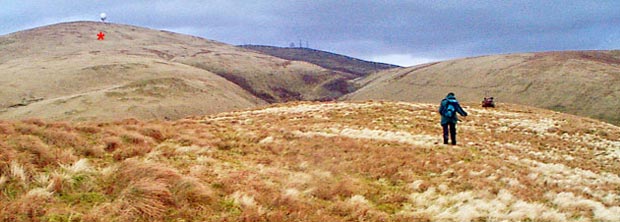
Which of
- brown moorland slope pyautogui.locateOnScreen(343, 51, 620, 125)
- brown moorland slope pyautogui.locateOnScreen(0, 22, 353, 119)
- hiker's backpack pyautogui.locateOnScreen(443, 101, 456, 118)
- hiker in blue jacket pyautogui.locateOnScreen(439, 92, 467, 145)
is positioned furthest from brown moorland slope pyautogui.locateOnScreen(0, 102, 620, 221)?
brown moorland slope pyautogui.locateOnScreen(343, 51, 620, 125)

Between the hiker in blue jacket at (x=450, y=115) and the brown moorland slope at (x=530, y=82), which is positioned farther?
the brown moorland slope at (x=530, y=82)

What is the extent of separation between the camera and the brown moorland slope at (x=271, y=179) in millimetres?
7707

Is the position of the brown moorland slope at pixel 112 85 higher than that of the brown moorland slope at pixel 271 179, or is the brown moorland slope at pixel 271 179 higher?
the brown moorland slope at pixel 112 85

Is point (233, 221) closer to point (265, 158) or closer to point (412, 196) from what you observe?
point (412, 196)

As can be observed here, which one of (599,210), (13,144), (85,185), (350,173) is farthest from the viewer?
(350,173)

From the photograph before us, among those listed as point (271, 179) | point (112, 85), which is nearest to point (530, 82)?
point (112, 85)

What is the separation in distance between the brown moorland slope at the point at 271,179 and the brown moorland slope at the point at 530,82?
95.2 metres

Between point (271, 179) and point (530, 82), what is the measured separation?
5143 inches

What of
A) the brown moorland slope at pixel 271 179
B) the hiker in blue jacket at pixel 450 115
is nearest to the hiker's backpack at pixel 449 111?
the hiker in blue jacket at pixel 450 115

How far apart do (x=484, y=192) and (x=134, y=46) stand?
678 feet

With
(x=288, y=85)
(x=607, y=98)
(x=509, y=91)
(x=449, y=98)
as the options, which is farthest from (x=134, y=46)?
(x=449, y=98)

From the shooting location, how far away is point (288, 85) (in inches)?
7594

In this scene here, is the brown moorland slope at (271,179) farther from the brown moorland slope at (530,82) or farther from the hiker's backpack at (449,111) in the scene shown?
the brown moorland slope at (530,82)

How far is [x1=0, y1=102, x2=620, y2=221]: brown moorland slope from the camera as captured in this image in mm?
7707
